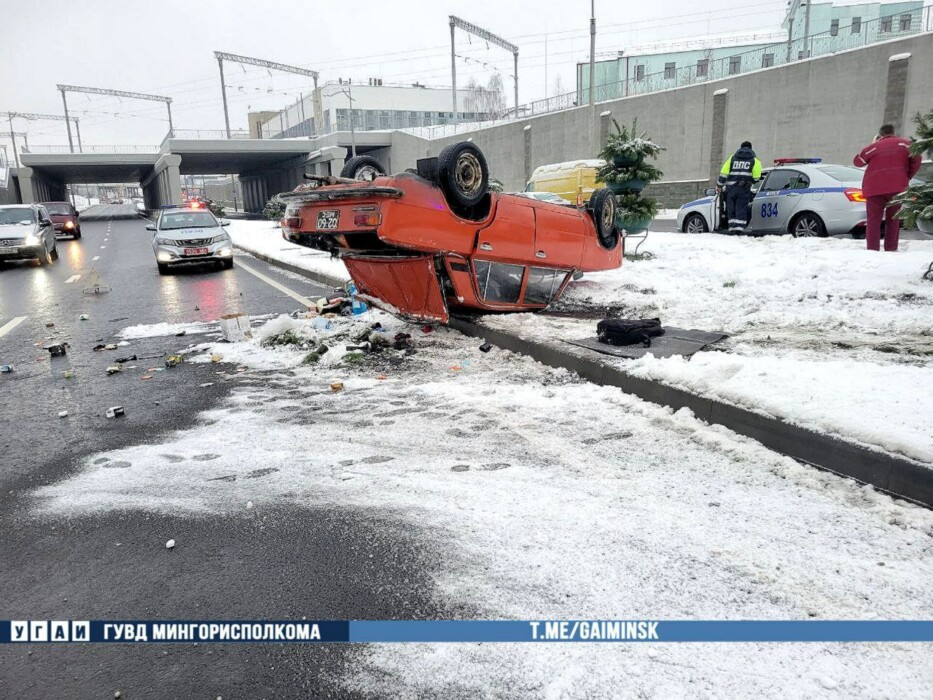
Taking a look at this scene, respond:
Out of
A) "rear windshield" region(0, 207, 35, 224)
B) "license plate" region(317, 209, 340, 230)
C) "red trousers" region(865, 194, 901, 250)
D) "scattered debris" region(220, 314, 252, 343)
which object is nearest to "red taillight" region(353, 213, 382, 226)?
"license plate" region(317, 209, 340, 230)

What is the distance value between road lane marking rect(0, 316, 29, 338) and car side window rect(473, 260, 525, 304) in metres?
6.21

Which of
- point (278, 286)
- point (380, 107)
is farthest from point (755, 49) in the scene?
point (380, 107)

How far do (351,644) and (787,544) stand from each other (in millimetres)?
1730

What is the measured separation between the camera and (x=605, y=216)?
7391 mm

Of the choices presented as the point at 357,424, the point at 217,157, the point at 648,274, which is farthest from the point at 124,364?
the point at 217,157

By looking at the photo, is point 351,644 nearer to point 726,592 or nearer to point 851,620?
point 726,592

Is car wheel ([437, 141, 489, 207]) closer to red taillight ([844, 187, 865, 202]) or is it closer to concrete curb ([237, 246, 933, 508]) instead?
concrete curb ([237, 246, 933, 508])

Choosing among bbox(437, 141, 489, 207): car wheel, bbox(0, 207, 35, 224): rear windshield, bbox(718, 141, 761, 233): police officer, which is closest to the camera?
bbox(437, 141, 489, 207): car wheel

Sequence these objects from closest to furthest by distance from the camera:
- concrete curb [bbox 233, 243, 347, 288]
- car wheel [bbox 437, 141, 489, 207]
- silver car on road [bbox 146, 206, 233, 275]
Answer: car wheel [bbox 437, 141, 489, 207]
concrete curb [bbox 233, 243, 347, 288]
silver car on road [bbox 146, 206, 233, 275]

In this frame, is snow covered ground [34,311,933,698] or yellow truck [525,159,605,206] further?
yellow truck [525,159,605,206]

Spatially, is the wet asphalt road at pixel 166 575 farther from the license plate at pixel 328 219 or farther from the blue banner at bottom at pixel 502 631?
the license plate at pixel 328 219

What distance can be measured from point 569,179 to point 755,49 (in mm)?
12398

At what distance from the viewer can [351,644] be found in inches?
81.1

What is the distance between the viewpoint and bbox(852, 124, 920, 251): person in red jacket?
27.7 feet
